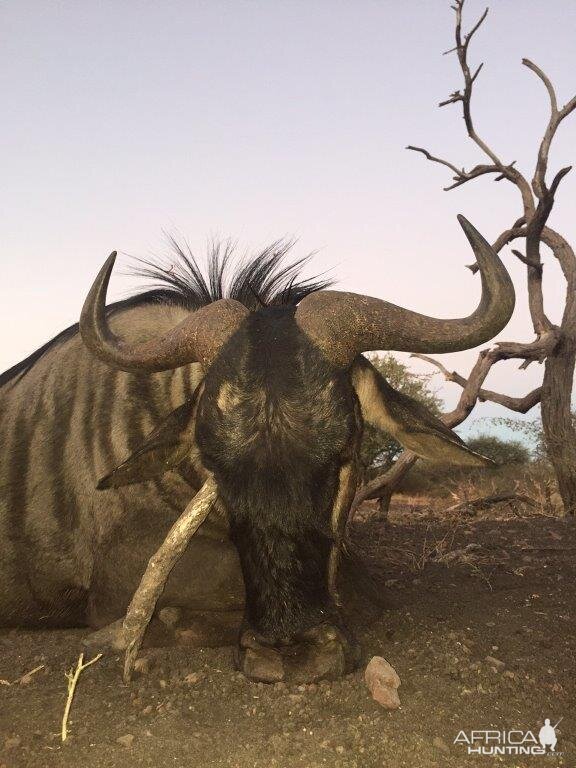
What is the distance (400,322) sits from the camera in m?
2.86

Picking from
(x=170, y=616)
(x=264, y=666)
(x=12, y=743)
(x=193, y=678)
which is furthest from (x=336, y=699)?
(x=12, y=743)

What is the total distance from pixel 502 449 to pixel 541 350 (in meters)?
8.76

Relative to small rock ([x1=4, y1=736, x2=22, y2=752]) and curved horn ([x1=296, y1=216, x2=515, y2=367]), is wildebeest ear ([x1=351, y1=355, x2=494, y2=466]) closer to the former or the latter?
curved horn ([x1=296, y1=216, x2=515, y2=367])

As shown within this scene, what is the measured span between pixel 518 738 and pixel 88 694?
5.10ft

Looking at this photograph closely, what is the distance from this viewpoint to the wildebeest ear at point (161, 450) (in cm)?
294

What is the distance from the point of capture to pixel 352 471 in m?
2.79

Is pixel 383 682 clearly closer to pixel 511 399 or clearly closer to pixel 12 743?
pixel 12 743

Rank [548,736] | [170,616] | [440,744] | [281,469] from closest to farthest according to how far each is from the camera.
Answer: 1. [440,744]
2. [548,736]
3. [281,469]
4. [170,616]

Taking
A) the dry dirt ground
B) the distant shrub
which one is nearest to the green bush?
the distant shrub

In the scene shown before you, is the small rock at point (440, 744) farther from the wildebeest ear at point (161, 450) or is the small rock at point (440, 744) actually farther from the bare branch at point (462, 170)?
the bare branch at point (462, 170)

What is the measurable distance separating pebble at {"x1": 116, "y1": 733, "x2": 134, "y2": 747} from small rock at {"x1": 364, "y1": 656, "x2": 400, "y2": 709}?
2.76 feet

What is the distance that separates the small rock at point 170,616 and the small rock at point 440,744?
4.39 ft

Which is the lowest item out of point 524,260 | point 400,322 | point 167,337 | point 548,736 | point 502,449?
point 502,449

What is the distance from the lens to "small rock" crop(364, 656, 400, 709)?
244cm
